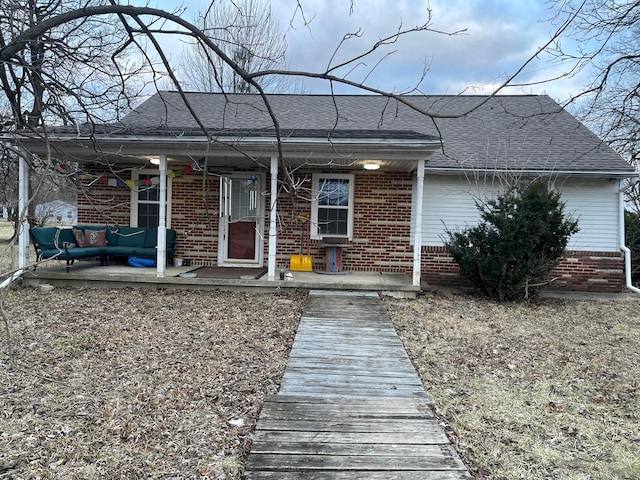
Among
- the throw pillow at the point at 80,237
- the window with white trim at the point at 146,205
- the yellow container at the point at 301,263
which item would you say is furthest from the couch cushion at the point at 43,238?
the yellow container at the point at 301,263

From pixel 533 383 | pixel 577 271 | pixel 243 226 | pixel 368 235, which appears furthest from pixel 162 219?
pixel 577 271

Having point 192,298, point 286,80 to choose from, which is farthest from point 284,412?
point 286,80

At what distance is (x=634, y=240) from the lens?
10.4m

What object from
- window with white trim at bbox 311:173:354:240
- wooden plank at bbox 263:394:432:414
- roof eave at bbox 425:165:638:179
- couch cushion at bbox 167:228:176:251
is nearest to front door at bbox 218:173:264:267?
couch cushion at bbox 167:228:176:251

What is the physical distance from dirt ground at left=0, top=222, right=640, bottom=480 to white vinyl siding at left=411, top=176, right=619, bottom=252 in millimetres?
2564

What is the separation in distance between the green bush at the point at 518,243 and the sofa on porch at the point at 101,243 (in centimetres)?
630

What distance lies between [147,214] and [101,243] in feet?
3.94

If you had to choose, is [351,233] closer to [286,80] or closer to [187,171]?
[187,171]

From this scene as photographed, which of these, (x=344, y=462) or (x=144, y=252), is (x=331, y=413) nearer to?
(x=344, y=462)

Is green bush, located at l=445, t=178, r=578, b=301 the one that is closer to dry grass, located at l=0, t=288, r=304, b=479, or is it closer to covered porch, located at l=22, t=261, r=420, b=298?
covered porch, located at l=22, t=261, r=420, b=298

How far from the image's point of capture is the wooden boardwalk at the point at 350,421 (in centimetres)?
266

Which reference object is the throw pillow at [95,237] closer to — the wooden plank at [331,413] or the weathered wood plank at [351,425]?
the wooden plank at [331,413]

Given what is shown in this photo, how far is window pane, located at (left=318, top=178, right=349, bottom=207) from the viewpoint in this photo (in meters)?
9.89

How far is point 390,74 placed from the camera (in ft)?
11.4
